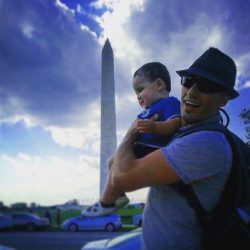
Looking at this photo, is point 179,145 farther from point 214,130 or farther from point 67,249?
point 67,249

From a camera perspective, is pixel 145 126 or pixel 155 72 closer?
pixel 145 126

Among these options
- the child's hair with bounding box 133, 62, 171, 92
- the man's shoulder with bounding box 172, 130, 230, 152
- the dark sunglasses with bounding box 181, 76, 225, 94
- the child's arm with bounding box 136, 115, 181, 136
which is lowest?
the man's shoulder with bounding box 172, 130, 230, 152

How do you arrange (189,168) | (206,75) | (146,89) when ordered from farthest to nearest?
(146,89) → (206,75) → (189,168)

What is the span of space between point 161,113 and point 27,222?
26.1 metres

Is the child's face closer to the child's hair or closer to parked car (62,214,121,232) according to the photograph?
the child's hair

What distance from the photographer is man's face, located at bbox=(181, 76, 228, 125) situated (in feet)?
6.70

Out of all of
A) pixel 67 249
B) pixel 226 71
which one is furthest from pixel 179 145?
pixel 67 249

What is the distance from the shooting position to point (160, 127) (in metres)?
2.17

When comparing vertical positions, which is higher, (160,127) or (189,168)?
(160,127)

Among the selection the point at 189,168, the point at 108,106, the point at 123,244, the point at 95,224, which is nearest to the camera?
the point at 189,168

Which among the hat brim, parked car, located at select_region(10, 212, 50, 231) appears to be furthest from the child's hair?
parked car, located at select_region(10, 212, 50, 231)

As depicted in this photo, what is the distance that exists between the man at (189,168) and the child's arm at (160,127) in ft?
0.37

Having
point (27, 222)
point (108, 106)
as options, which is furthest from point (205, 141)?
point (108, 106)

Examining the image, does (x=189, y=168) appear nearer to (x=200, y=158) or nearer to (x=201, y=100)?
(x=200, y=158)
